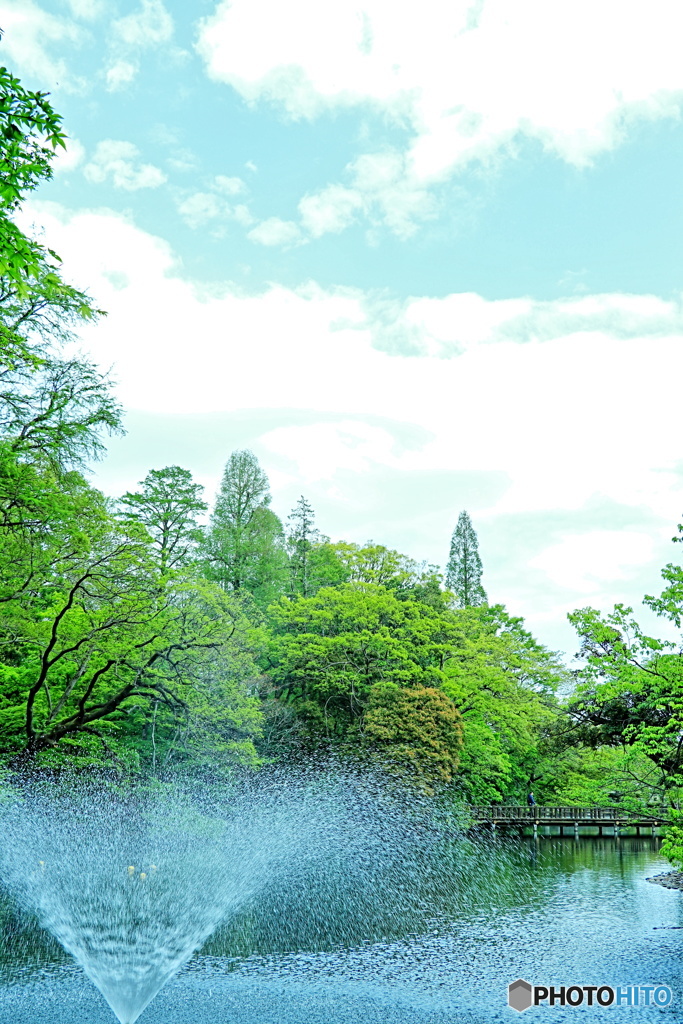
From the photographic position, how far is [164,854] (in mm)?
18047

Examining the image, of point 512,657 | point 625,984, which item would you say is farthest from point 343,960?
point 512,657

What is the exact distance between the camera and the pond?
31.9 ft

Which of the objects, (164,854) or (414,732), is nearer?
(164,854)

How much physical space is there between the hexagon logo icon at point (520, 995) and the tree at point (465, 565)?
3687 cm

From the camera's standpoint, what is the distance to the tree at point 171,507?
32.9 metres

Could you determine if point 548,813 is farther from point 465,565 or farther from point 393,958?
point 393,958

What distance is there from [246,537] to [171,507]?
5.25 m

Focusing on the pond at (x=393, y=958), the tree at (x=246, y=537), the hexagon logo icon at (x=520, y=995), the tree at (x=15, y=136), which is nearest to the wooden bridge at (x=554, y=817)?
the pond at (x=393, y=958)

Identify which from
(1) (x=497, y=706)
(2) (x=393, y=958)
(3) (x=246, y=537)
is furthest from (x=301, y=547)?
(2) (x=393, y=958)

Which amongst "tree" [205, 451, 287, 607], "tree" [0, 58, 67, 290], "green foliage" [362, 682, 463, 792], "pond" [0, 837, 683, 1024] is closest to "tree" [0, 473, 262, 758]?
"pond" [0, 837, 683, 1024]

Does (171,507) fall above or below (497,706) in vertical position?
above

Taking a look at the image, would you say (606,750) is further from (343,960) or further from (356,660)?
(343,960)

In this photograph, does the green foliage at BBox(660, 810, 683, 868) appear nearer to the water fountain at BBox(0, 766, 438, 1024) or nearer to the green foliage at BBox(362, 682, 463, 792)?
the water fountain at BBox(0, 766, 438, 1024)

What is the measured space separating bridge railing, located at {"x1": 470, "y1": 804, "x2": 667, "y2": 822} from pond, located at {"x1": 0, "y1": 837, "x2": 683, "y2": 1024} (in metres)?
12.9
